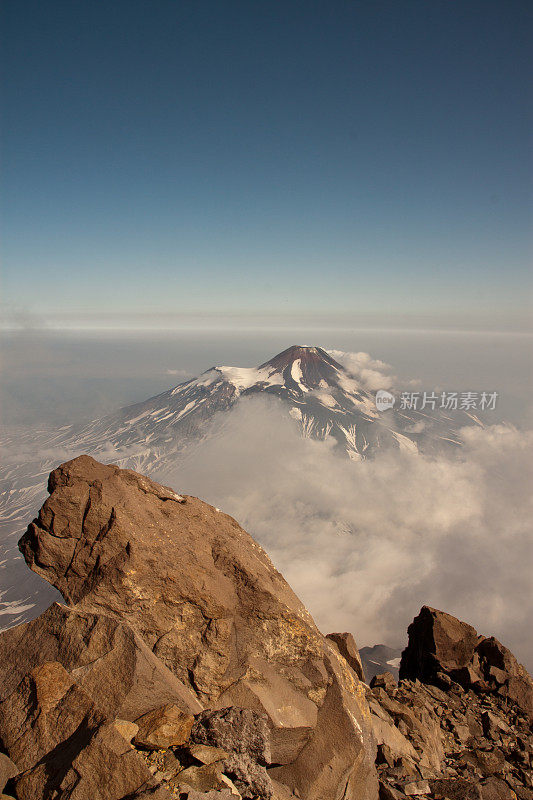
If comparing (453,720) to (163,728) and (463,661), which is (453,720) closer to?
(463,661)

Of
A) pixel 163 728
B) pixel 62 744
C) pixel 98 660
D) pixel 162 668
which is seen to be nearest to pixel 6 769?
pixel 62 744

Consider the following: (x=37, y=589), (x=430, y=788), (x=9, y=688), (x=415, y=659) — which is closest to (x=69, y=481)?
(x=9, y=688)

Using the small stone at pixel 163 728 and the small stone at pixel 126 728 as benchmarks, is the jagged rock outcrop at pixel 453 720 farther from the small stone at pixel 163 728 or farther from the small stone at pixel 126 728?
the small stone at pixel 126 728

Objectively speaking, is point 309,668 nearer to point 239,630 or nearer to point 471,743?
point 239,630

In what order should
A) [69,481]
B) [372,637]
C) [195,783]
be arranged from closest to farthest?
[195,783] < [69,481] < [372,637]

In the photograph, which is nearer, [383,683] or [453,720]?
[453,720]

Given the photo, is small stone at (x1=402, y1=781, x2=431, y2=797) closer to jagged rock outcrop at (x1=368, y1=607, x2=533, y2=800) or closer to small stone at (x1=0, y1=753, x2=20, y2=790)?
jagged rock outcrop at (x1=368, y1=607, x2=533, y2=800)

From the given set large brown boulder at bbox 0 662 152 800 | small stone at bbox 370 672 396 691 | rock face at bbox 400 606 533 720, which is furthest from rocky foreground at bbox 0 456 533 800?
rock face at bbox 400 606 533 720
